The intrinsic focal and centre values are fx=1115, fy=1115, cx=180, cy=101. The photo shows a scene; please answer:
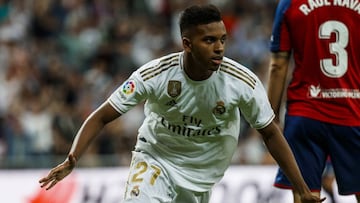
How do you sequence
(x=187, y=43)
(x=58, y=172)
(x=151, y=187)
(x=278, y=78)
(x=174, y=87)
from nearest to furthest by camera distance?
(x=58, y=172) < (x=187, y=43) < (x=174, y=87) < (x=151, y=187) < (x=278, y=78)

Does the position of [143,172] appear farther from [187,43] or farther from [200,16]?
[200,16]

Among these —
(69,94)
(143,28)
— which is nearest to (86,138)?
(69,94)

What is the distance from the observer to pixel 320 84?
24.6ft

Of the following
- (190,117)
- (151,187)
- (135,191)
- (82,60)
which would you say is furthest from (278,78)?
(82,60)

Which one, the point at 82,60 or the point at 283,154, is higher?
the point at 283,154

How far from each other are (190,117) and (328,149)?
3.75 feet

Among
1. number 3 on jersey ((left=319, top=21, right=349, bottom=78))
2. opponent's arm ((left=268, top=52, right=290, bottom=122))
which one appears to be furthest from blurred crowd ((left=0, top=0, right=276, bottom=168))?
number 3 on jersey ((left=319, top=21, right=349, bottom=78))

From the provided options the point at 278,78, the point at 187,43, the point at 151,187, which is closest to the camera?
the point at 187,43

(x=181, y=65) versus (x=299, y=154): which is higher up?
(x=181, y=65)

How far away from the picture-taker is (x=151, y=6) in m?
16.8

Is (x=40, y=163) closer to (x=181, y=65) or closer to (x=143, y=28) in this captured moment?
(x=143, y=28)

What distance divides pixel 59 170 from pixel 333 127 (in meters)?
2.00

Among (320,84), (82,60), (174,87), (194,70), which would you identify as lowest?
(82,60)

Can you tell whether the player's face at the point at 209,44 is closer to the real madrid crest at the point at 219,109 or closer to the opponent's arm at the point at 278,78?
the real madrid crest at the point at 219,109
